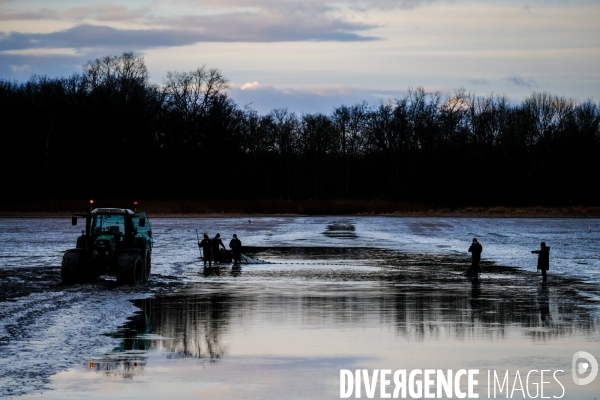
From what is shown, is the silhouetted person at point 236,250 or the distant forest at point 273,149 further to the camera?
the distant forest at point 273,149

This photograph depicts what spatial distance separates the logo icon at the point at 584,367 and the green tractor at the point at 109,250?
42.5ft

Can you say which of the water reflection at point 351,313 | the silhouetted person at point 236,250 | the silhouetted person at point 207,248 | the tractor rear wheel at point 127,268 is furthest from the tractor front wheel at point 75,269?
the silhouetted person at point 236,250

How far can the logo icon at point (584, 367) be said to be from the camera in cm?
1264

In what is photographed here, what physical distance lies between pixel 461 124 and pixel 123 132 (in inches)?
1866

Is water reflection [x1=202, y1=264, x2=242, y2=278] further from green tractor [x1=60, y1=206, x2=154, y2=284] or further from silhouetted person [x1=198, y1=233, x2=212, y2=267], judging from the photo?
green tractor [x1=60, y1=206, x2=154, y2=284]

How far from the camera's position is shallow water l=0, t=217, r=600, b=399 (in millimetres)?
12422

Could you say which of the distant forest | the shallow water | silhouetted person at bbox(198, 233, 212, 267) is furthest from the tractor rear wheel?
the distant forest

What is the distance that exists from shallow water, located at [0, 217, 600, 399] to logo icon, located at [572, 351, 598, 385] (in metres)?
0.15

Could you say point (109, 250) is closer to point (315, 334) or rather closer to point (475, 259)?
point (315, 334)

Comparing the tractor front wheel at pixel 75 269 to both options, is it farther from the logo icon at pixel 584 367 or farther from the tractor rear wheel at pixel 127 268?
the logo icon at pixel 584 367

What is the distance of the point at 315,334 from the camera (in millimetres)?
16375

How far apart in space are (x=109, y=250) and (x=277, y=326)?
847 cm

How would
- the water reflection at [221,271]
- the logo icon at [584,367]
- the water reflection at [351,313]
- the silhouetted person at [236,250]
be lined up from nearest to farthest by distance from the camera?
the logo icon at [584,367] < the water reflection at [351,313] < the water reflection at [221,271] < the silhouetted person at [236,250]

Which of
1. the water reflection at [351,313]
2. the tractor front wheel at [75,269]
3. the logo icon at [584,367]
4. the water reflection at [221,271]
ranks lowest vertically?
the water reflection at [221,271]
